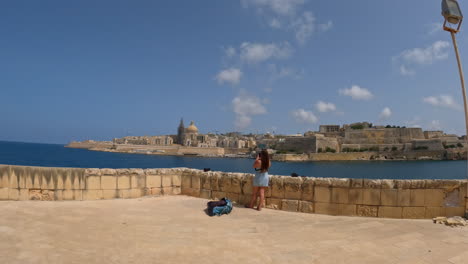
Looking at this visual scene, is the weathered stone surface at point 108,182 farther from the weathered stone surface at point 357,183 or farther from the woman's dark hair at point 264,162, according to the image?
the weathered stone surface at point 357,183

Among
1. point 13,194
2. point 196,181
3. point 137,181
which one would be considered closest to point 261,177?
point 196,181

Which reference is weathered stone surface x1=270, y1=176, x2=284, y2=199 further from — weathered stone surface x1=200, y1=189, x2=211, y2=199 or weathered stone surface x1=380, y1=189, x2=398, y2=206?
weathered stone surface x1=380, y1=189, x2=398, y2=206

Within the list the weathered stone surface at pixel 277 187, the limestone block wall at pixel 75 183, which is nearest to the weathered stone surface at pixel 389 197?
the weathered stone surface at pixel 277 187

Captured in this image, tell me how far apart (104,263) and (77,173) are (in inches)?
156

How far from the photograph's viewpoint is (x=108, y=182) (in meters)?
6.54

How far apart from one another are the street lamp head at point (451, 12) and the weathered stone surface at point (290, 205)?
467 cm

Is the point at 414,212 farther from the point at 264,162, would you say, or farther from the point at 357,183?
the point at 264,162

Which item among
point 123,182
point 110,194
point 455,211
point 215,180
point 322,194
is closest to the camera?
point 455,211

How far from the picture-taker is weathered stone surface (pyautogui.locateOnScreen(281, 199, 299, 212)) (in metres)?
5.87

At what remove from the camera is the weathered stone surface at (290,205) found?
5.87 meters

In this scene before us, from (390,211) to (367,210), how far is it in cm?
39

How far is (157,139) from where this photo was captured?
135125 millimetres

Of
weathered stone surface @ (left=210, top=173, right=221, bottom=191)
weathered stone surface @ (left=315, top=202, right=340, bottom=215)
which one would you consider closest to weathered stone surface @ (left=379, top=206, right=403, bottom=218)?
weathered stone surface @ (left=315, top=202, right=340, bottom=215)

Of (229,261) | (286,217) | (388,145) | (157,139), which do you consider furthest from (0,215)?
(157,139)
